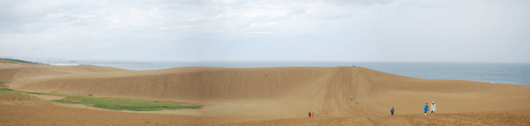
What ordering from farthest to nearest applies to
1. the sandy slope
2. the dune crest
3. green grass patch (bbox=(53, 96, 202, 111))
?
1. the dune crest
2. the sandy slope
3. green grass patch (bbox=(53, 96, 202, 111))

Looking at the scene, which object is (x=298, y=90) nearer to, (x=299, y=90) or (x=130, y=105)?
(x=299, y=90)

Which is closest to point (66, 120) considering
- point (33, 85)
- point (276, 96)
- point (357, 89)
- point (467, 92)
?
point (276, 96)

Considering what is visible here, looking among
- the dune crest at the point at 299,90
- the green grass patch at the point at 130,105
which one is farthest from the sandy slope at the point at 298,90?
the green grass patch at the point at 130,105

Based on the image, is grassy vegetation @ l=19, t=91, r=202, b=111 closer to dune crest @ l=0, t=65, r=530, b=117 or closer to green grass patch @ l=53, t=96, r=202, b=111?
green grass patch @ l=53, t=96, r=202, b=111

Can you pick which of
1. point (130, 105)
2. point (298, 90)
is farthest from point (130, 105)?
point (298, 90)

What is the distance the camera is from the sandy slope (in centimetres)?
1638

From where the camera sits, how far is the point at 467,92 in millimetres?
20703

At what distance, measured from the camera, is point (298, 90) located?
2256cm

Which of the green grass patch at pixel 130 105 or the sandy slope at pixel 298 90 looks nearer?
the green grass patch at pixel 130 105

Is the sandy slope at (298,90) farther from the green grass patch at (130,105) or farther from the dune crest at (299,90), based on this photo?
the green grass patch at (130,105)

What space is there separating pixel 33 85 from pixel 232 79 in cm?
1816

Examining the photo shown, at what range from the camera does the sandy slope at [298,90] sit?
1638cm

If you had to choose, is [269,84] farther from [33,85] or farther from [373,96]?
[33,85]

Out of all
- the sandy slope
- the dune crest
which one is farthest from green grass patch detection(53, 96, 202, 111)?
the dune crest
